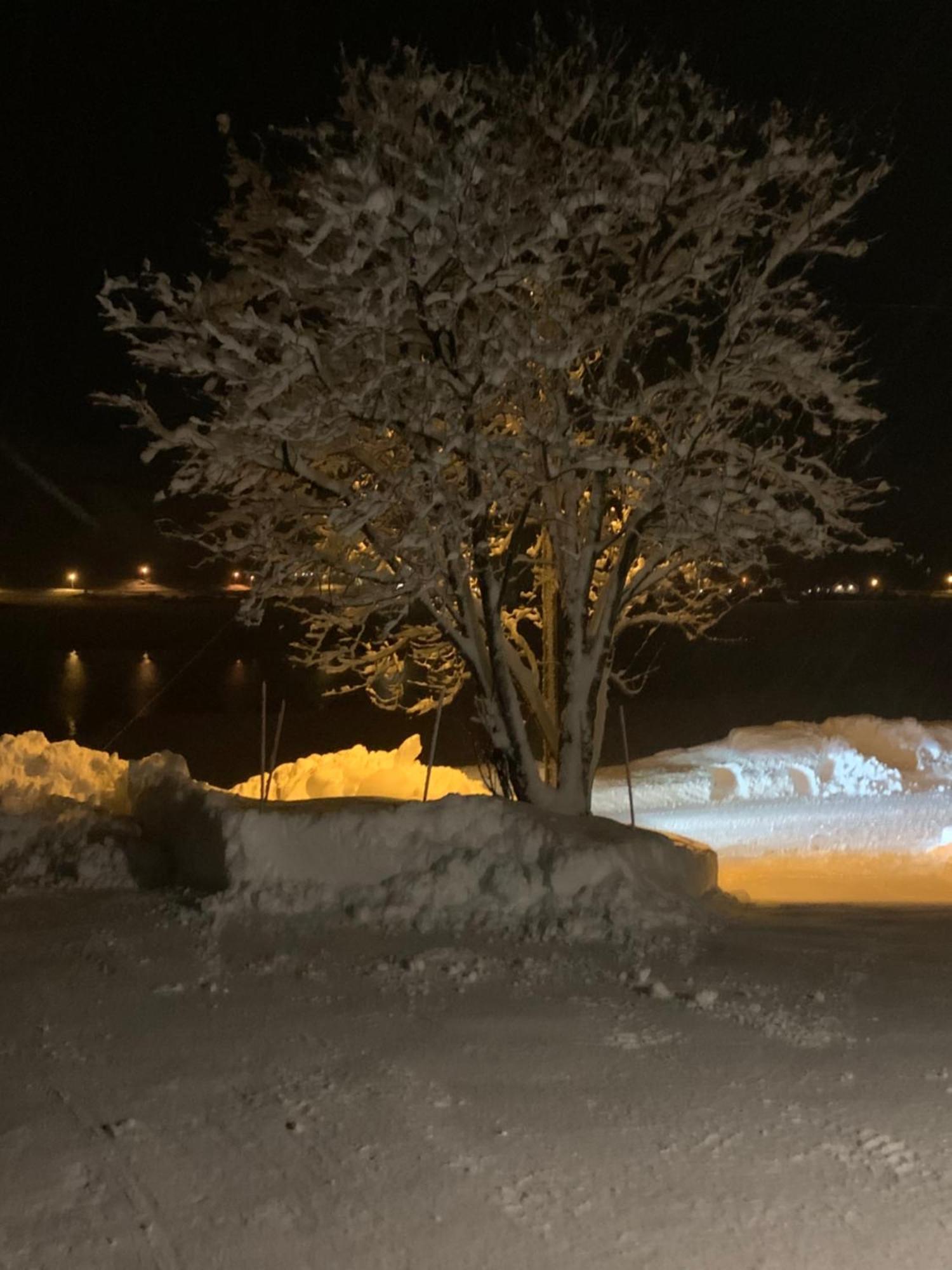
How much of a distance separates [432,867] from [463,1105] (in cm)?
368

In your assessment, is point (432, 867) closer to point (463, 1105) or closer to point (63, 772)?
point (463, 1105)

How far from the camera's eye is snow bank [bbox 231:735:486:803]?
16.7 m

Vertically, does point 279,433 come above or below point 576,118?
below

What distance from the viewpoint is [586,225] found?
404 inches

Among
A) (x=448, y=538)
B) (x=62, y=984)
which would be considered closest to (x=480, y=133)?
(x=448, y=538)

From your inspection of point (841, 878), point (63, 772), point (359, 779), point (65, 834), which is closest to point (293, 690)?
point (359, 779)

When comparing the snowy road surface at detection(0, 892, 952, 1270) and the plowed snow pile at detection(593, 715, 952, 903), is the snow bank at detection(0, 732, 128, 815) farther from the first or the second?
the plowed snow pile at detection(593, 715, 952, 903)

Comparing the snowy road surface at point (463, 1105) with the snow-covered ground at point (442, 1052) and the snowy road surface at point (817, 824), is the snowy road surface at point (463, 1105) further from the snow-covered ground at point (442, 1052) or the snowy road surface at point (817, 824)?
the snowy road surface at point (817, 824)

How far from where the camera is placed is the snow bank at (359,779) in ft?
54.9

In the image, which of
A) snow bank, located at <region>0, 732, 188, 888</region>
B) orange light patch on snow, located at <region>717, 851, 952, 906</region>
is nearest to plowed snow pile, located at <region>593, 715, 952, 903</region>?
orange light patch on snow, located at <region>717, 851, 952, 906</region>

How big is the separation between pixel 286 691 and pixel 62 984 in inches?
1634

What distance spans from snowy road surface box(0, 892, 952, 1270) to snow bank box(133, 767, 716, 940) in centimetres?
56

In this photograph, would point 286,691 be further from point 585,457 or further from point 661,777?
point 585,457

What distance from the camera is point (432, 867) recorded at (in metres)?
8.70
